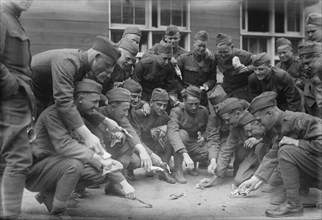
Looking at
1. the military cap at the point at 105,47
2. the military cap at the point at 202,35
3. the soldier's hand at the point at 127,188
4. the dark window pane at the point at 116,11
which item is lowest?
the soldier's hand at the point at 127,188

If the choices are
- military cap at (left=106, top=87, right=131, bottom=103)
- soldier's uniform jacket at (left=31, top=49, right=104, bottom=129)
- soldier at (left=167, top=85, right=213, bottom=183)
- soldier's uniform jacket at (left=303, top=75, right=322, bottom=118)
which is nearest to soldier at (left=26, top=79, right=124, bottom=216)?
soldier's uniform jacket at (left=31, top=49, right=104, bottom=129)

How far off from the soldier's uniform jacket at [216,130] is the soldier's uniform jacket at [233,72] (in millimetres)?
701

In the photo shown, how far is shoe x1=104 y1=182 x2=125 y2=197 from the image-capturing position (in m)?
3.69

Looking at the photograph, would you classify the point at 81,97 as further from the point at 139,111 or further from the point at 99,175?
the point at 139,111

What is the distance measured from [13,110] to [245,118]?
83.4 inches

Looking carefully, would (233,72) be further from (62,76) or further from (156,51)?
(62,76)

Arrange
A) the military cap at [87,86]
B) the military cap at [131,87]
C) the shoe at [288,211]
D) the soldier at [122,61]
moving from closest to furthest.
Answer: the military cap at [87,86] < the shoe at [288,211] < the soldier at [122,61] < the military cap at [131,87]

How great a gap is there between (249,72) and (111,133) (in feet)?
6.45

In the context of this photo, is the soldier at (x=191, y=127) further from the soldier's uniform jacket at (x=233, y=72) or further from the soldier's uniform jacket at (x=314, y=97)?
the soldier's uniform jacket at (x=314, y=97)

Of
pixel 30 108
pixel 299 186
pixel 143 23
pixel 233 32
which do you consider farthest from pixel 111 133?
pixel 233 32

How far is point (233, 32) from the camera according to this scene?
6.20 meters

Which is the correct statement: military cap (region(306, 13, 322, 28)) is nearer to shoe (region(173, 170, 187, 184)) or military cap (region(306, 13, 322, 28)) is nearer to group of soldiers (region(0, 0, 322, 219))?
group of soldiers (region(0, 0, 322, 219))

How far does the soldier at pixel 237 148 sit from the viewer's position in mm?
4145

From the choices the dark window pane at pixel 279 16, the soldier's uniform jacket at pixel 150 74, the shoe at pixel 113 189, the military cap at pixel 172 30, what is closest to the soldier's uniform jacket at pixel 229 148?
the shoe at pixel 113 189
